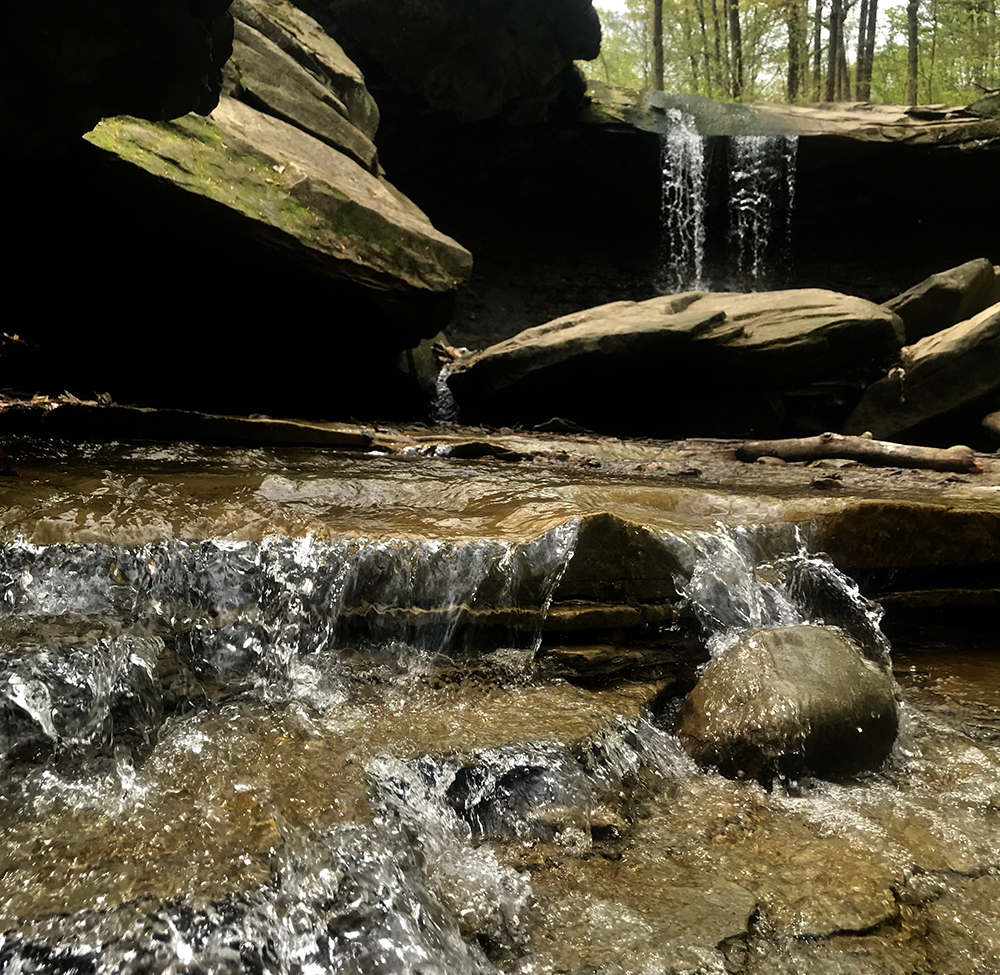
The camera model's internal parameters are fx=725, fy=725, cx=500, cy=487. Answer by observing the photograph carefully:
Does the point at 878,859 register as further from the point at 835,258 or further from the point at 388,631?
the point at 835,258

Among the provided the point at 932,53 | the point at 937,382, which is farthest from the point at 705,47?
the point at 937,382

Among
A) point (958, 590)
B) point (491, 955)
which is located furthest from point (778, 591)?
point (491, 955)

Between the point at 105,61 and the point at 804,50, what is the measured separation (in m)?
24.1

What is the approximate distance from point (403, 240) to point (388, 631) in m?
5.45

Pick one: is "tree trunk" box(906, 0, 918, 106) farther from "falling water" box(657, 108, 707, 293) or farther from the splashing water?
the splashing water

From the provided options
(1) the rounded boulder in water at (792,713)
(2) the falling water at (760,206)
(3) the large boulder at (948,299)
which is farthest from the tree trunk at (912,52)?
(1) the rounded boulder in water at (792,713)

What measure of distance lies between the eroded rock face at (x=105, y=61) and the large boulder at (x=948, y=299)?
918 centimetres

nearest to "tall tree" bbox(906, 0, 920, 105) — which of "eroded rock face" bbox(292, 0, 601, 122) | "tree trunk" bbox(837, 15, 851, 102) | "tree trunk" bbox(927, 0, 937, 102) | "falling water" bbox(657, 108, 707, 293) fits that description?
"tree trunk" bbox(927, 0, 937, 102)

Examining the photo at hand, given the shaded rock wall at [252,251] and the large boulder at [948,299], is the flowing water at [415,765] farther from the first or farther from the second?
the large boulder at [948,299]

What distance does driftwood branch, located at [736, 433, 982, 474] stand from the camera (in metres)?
6.22

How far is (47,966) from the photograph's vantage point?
56.0 inches

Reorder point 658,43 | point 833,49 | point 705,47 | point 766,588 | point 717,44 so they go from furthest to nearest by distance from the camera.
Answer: point 705,47 → point 717,44 → point 833,49 → point 658,43 → point 766,588

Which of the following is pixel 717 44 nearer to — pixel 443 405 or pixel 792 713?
pixel 443 405

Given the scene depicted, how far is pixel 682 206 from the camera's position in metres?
14.8
